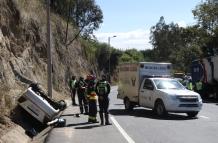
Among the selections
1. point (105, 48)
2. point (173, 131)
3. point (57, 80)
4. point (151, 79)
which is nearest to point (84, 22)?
point (105, 48)

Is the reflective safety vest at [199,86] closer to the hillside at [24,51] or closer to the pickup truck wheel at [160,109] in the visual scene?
the hillside at [24,51]

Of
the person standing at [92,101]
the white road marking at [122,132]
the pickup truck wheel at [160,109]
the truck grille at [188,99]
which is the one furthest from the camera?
the pickup truck wheel at [160,109]

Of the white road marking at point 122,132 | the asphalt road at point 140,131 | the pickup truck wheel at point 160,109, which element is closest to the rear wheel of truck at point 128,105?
the pickup truck wheel at point 160,109

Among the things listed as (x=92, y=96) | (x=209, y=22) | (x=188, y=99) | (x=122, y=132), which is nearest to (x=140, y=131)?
(x=122, y=132)

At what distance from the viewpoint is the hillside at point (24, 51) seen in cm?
2261

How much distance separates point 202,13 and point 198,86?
118ft

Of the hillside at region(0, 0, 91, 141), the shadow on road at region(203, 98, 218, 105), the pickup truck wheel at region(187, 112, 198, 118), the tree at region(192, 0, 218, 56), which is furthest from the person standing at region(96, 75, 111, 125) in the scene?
the tree at region(192, 0, 218, 56)

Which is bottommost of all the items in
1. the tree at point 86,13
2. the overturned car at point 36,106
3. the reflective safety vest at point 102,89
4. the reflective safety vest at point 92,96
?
the overturned car at point 36,106

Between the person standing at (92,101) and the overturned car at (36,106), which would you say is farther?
the person standing at (92,101)

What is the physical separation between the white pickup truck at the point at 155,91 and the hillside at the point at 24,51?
16.4 ft

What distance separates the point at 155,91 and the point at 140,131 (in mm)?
6456

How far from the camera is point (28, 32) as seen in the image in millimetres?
35625

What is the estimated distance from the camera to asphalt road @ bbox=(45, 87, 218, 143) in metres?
14.9

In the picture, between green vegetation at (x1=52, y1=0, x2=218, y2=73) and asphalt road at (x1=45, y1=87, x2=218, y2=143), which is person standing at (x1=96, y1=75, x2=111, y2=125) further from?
green vegetation at (x1=52, y1=0, x2=218, y2=73)
